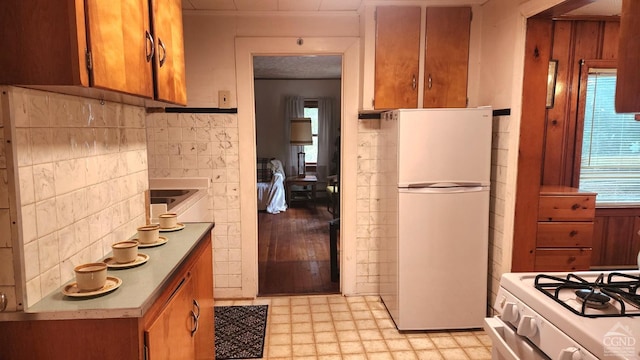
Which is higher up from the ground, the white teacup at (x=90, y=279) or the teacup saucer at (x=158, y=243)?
the white teacup at (x=90, y=279)

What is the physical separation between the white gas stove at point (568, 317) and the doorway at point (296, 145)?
12.8 feet

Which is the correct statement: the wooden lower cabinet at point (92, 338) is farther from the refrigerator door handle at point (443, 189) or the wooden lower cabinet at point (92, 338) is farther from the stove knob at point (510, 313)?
the refrigerator door handle at point (443, 189)

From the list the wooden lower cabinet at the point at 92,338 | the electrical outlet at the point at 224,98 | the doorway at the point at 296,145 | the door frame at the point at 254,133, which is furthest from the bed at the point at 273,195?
the wooden lower cabinet at the point at 92,338

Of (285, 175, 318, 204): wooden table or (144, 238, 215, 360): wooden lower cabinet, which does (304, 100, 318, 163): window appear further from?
(144, 238, 215, 360): wooden lower cabinet

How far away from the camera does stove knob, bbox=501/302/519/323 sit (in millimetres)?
1284

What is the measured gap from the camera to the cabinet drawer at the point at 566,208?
2.70m

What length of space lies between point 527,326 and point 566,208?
6.14 ft

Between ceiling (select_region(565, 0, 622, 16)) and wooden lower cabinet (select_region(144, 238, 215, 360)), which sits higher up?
ceiling (select_region(565, 0, 622, 16))

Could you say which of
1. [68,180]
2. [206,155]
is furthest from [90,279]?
[206,155]

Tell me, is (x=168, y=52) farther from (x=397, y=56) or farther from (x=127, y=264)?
(x=397, y=56)

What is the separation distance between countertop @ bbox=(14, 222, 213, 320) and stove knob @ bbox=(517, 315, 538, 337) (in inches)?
43.5

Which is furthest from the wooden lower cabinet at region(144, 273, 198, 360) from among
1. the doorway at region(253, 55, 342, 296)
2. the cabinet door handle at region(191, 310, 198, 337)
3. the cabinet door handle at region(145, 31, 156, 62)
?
the doorway at region(253, 55, 342, 296)

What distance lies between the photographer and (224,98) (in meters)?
3.13

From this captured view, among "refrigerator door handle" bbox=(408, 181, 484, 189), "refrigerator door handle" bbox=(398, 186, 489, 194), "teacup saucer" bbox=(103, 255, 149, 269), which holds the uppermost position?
"refrigerator door handle" bbox=(408, 181, 484, 189)
